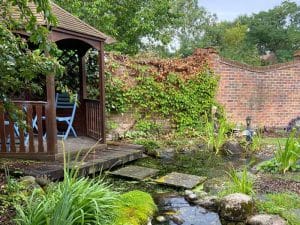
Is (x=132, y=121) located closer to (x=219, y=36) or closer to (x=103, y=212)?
(x=103, y=212)

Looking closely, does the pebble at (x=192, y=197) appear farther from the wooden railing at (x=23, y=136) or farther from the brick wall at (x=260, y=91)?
the brick wall at (x=260, y=91)

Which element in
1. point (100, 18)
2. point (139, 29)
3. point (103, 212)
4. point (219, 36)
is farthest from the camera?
point (219, 36)

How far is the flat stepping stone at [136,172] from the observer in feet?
17.3

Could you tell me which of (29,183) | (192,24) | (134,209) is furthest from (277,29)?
(29,183)

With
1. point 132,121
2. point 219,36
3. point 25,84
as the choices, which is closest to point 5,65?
point 25,84

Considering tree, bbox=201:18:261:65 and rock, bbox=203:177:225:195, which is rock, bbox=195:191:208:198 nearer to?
rock, bbox=203:177:225:195

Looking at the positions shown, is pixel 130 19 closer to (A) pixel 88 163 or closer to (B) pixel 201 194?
(A) pixel 88 163

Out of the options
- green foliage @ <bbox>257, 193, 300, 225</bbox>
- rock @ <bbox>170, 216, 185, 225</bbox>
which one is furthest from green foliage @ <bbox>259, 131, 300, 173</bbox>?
rock @ <bbox>170, 216, 185, 225</bbox>

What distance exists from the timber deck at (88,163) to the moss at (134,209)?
513 mm

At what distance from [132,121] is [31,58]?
5509 millimetres

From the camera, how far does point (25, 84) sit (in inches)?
134

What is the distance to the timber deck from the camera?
15.4 ft

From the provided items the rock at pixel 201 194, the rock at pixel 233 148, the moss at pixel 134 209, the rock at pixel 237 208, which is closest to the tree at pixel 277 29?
the rock at pixel 233 148

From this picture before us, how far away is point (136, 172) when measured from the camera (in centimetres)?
550
